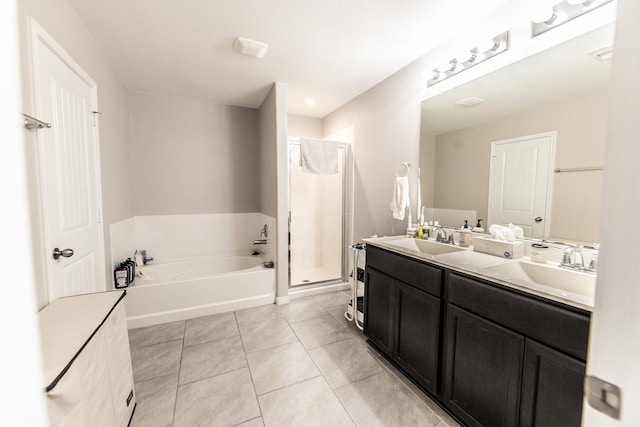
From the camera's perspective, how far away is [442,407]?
1509 millimetres

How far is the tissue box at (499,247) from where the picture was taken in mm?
1545

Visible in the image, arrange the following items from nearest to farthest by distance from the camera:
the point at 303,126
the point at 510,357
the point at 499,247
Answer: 1. the point at 510,357
2. the point at 499,247
3. the point at 303,126

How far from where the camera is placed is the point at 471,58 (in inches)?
73.0

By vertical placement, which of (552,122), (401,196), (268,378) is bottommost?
(268,378)

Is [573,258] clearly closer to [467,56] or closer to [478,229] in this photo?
[478,229]

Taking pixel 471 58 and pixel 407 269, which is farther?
pixel 471 58

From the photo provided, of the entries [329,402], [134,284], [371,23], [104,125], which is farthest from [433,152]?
[134,284]

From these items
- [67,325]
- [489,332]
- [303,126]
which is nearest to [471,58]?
[489,332]

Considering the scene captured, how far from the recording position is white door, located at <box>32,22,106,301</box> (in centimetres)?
137

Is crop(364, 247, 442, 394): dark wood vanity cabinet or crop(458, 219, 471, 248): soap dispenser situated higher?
crop(458, 219, 471, 248): soap dispenser

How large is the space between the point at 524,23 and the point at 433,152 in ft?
3.16

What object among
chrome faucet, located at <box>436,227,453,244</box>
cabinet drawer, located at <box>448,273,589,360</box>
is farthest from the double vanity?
chrome faucet, located at <box>436,227,453,244</box>

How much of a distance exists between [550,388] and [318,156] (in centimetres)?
283

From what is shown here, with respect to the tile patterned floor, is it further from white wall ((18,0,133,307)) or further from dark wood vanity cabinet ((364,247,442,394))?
white wall ((18,0,133,307))
